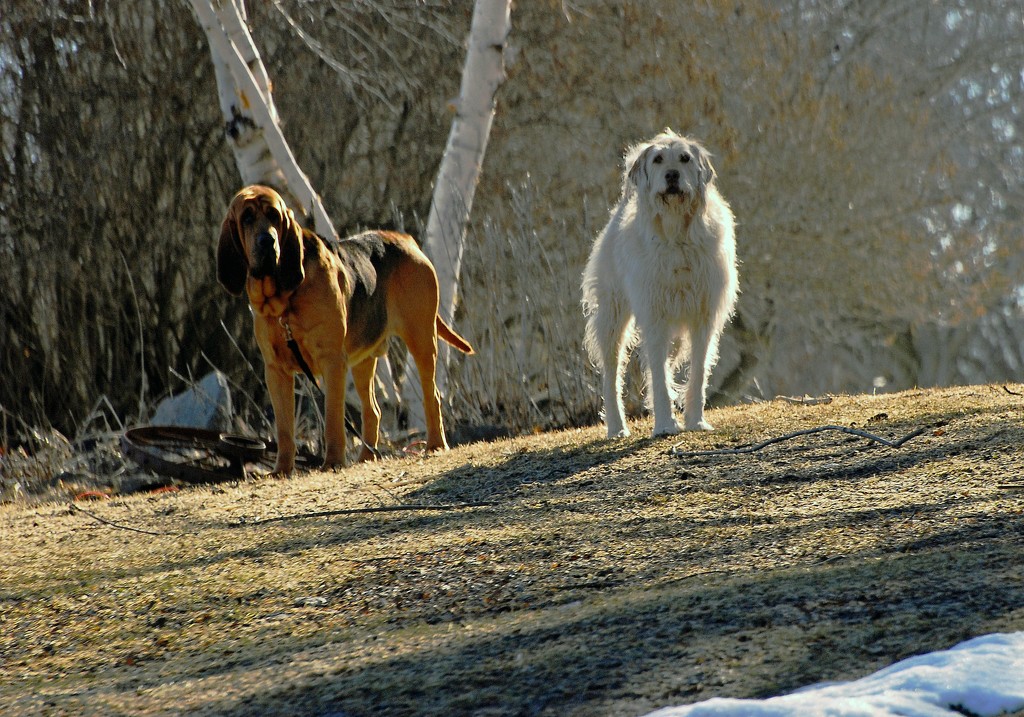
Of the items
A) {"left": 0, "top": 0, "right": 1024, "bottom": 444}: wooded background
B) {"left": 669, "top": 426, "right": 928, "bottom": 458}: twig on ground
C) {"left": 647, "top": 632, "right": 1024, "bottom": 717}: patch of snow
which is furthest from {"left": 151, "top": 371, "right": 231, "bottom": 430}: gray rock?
{"left": 647, "top": 632, "right": 1024, "bottom": 717}: patch of snow

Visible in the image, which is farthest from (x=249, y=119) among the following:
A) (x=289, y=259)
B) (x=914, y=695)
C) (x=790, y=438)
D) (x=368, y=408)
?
(x=914, y=695)

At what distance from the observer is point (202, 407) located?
11266 mm

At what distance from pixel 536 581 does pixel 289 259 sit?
3.30 m

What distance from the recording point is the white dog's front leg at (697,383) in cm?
748

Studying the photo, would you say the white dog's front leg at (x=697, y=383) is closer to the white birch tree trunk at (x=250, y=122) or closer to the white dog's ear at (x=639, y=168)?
the white dog's ear at (x=639, y=168)

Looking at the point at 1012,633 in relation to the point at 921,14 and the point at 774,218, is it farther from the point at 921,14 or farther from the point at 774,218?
the point at 921,14

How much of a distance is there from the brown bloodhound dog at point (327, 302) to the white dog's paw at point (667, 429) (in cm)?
167

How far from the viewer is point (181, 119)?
14.4 meters

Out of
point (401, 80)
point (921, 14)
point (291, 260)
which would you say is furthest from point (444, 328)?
point (921, 14)

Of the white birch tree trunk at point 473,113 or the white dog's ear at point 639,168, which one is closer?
the white dog's ear at point 639,168

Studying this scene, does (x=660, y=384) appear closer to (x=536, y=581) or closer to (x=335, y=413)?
(x=335, y=413)

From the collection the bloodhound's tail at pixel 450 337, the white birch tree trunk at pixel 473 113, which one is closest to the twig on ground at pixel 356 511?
the bloodhound's tail at pixel 450 337

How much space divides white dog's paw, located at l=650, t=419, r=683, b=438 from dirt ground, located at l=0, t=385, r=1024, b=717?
21.8 inches

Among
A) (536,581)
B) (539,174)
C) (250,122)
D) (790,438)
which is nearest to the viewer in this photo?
(536,581)
